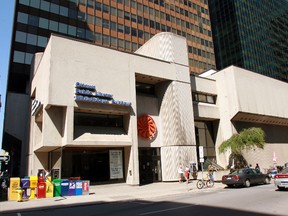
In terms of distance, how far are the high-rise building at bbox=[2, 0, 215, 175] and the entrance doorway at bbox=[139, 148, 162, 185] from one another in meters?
15.2

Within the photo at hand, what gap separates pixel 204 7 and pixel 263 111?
4975cm

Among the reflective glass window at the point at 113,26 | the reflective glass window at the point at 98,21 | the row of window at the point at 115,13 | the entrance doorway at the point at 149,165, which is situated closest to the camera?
the entrance doorway at the point at 149,165

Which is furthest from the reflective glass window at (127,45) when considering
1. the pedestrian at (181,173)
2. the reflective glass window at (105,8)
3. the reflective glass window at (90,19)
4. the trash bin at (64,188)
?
the trash bin at (64,188)

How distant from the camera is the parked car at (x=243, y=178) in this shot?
814 inches

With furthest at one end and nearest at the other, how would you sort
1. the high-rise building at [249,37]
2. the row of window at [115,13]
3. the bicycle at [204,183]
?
the high-rise building at [249,37] < the row of window at [115,13] < the bicycle at [204,183]

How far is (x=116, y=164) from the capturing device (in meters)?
26.7

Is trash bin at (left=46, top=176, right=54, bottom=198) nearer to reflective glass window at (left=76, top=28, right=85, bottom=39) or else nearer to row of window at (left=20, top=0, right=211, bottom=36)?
reflective glass window at (left=76, top=28, right=85, bottom=39)

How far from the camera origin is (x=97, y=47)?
26484 millimetres

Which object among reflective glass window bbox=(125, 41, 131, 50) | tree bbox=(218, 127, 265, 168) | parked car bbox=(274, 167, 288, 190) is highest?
reflective glass window bbox=(125, 41, 131, 50)

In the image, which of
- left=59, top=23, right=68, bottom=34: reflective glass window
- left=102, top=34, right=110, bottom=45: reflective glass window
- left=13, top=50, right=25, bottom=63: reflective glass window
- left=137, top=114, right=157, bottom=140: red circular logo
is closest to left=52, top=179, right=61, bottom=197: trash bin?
left=137, top=114, right=157, bottom=140: red circular logo

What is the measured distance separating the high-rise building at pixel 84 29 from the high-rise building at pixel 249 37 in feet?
80.3

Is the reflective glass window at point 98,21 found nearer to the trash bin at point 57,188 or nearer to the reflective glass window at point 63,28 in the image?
the reflective glass window at point 63,28

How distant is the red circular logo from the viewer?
29.0 m

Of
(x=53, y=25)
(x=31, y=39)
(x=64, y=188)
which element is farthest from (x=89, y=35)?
(x=64, y=188)
